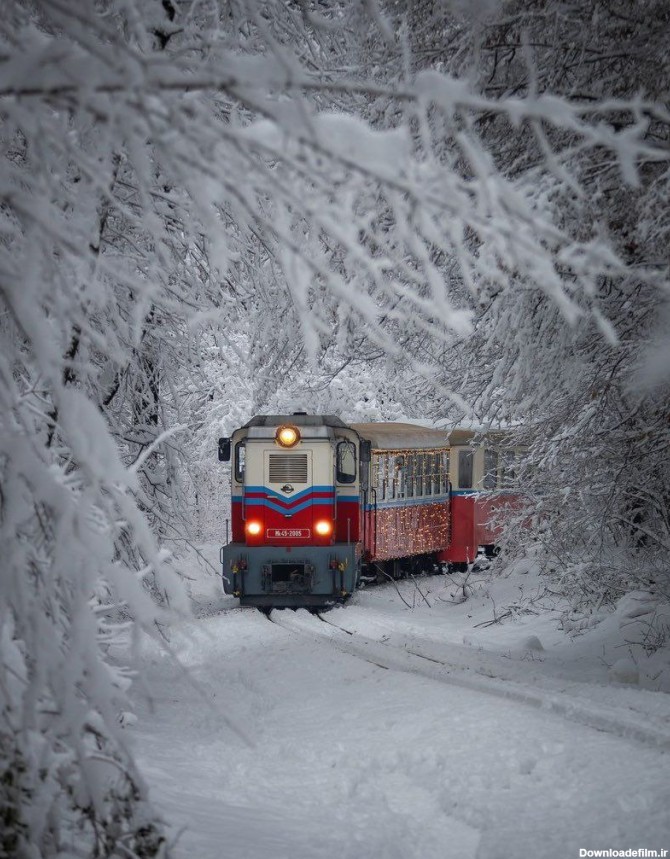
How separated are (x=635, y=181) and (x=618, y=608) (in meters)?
10.2

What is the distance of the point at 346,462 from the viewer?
1596cm

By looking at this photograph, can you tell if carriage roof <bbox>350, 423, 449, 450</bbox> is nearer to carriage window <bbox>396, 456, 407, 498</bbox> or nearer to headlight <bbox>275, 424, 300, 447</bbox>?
carriage window <bbox>396, 456, 407, 498</bbox>

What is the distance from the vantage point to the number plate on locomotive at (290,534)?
1556 cm

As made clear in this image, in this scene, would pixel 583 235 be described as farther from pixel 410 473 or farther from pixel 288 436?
pixel 410 473

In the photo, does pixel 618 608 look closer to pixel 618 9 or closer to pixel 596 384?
pixel 596 384

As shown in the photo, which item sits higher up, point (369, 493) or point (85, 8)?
point (85, 8)

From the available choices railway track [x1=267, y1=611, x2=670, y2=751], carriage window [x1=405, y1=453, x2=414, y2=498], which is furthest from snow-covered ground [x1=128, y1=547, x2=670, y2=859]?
carriage window [x1=405, y1=453, x2=414, y2=498]

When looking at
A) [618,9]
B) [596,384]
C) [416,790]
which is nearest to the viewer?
[416,790]

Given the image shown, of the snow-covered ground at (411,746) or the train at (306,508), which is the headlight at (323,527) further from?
the snow-covered ground at (411,746)

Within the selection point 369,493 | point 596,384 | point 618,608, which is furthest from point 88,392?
point 369,493

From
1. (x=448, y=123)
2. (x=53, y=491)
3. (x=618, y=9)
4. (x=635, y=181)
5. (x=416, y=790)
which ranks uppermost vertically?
(x=618, y=9)

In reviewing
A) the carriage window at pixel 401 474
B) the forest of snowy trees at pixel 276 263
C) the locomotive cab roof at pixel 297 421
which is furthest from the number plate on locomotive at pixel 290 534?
the forest of snowy trees at pixel 276 263

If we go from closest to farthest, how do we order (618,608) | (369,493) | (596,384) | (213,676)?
(596,384)
(213,676)
(618,608)
(369,493)

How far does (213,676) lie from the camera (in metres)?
9.66
